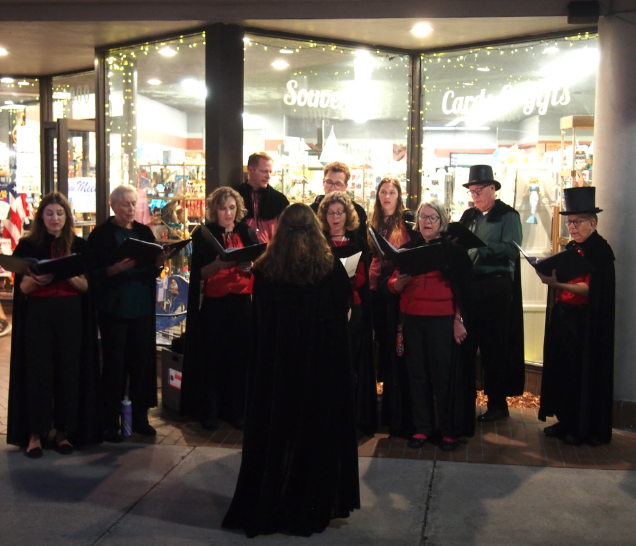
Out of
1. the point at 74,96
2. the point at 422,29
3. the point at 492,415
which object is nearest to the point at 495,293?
the point at 492,415

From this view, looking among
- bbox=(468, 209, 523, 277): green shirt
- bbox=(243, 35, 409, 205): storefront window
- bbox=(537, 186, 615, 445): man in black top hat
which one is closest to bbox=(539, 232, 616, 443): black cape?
bbox=(537, 186, 615, 445): man in black top hat

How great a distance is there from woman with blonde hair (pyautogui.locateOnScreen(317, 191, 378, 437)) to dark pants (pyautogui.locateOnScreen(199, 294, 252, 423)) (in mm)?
825

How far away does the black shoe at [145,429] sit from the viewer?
17.2 feet

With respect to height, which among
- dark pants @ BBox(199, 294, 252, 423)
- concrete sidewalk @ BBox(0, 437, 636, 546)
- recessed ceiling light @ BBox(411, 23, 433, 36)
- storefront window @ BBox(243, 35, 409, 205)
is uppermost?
recessed ceiling light @ BBox(411, 23, 433, 36)

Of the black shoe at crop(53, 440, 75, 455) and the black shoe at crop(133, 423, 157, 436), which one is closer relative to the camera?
the black shoe at crop(53, 440, 75, 455)

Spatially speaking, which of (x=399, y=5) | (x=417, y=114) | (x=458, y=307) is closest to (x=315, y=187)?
(x=417, y=114)

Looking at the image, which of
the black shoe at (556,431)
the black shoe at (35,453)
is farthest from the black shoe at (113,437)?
the black shoe at (556,431)

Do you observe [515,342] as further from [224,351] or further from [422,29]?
[422,29]

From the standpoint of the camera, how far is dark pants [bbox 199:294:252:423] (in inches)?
214

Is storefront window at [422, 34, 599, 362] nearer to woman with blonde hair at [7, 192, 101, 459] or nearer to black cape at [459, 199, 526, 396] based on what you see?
black cape at [459, 199, 526, 396]

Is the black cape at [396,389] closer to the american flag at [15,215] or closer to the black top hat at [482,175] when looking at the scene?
the black top hat at [482,175]

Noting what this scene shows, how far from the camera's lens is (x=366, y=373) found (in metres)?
5.29

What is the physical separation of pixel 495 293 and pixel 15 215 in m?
6.89

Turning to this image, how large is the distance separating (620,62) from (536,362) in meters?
2.61
